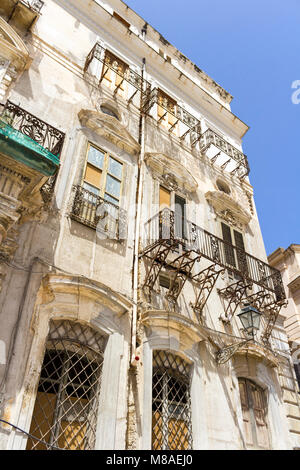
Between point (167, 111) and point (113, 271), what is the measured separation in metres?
6.78

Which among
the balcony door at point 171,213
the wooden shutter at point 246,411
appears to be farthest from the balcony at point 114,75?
the wooden shutter at point 246,411

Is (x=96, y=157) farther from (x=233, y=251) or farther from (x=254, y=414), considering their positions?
(x=254, y=414)

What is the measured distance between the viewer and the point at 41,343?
6.11 metres

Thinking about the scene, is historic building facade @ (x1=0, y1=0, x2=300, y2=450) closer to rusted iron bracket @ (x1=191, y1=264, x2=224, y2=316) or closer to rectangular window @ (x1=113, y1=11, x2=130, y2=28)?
rusted iron bracket @ (x1=191, y1=264, x2=224, y2=316)

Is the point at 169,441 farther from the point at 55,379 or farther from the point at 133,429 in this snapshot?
the point at 55,379

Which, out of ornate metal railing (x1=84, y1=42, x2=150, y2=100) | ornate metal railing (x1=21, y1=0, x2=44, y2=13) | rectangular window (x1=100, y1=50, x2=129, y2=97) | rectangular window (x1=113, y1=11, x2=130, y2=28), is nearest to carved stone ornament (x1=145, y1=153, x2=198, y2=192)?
ornate metal railing (x1=84, y1=42, x2=150, y2=100)

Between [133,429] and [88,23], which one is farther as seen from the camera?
[88,23]

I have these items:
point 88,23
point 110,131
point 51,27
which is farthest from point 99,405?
point 88,23

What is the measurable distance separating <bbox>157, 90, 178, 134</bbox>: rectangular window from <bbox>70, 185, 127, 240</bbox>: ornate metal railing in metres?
5.08

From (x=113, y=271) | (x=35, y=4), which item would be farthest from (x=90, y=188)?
(x=35, y=4)
